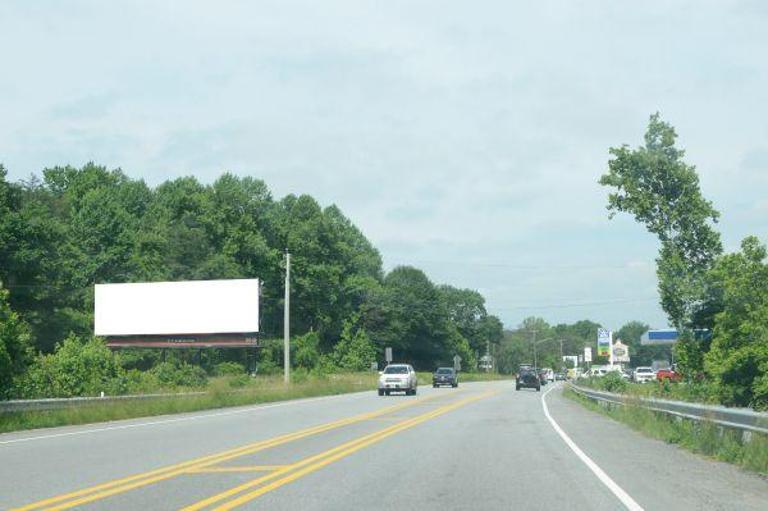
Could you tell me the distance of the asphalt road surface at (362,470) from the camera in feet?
33.7

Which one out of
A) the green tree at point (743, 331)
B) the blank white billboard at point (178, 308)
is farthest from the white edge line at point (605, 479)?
the blank white billboard at point (178, 308)

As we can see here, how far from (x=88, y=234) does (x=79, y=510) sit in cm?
9352

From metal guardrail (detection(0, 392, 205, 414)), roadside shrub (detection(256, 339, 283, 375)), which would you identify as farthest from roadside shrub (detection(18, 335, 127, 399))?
roadside shrub (detection(256, 339, 283, 375))

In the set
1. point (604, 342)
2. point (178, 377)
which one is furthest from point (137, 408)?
point (604, 342)

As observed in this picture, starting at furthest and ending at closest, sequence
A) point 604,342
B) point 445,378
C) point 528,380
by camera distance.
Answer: point 445,378, point 528,380, point 604,342

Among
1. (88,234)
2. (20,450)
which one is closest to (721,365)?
(20,450)

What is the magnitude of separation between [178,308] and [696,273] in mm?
49429

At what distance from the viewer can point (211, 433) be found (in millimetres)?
21359

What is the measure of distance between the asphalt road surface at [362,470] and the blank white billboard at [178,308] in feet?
151

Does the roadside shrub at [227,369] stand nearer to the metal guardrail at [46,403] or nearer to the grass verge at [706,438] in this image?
the metal guardrail at [46,403]

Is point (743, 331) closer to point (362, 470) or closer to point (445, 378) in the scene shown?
point (362, 470)

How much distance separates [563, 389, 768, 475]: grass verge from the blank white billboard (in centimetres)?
4745

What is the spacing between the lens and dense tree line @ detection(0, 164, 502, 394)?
84438 millimetres

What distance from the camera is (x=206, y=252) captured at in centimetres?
10012
